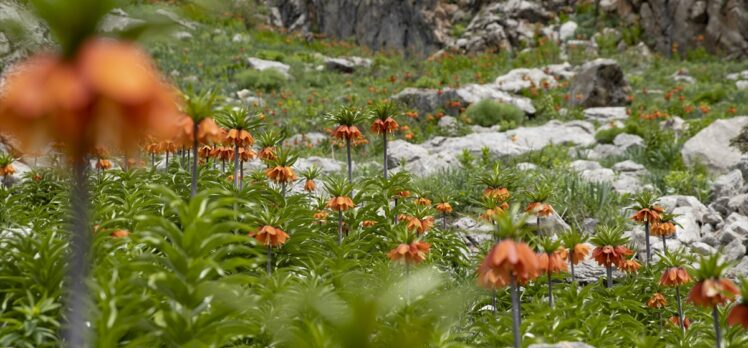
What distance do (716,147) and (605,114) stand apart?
5164mm

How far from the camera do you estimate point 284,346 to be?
2.49 metres

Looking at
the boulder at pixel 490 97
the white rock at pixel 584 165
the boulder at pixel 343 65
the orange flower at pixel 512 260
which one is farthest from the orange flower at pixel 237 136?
the boulder at pixel 343 65

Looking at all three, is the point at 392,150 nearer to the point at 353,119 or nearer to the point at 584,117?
the point at 353,119

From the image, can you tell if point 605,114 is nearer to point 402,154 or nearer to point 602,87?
point 602,87

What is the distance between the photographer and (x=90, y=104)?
1.13 meters

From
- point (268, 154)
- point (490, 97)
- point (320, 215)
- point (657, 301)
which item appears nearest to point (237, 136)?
point (268, 154)

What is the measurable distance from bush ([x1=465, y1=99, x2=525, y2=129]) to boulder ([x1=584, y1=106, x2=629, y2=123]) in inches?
83.3

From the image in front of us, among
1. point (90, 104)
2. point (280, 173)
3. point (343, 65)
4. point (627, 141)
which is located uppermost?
point (90, 104)

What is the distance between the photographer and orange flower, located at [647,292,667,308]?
15.0 feet

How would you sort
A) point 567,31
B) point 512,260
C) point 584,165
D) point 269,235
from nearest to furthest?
point 512,260 < point 269,235 < point 584,165 < point 567,31

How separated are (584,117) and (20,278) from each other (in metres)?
15.7

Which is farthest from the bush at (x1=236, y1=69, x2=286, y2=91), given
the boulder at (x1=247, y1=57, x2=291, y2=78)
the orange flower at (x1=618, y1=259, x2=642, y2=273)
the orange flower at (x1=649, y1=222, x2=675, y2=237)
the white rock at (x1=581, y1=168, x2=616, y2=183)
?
the orange flower at (x1=618, y1=259, x2=642, y2=273)

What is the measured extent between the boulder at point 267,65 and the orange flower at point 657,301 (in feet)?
57.4

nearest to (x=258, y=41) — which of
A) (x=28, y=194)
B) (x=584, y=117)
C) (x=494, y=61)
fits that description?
(x=494, y=61)
